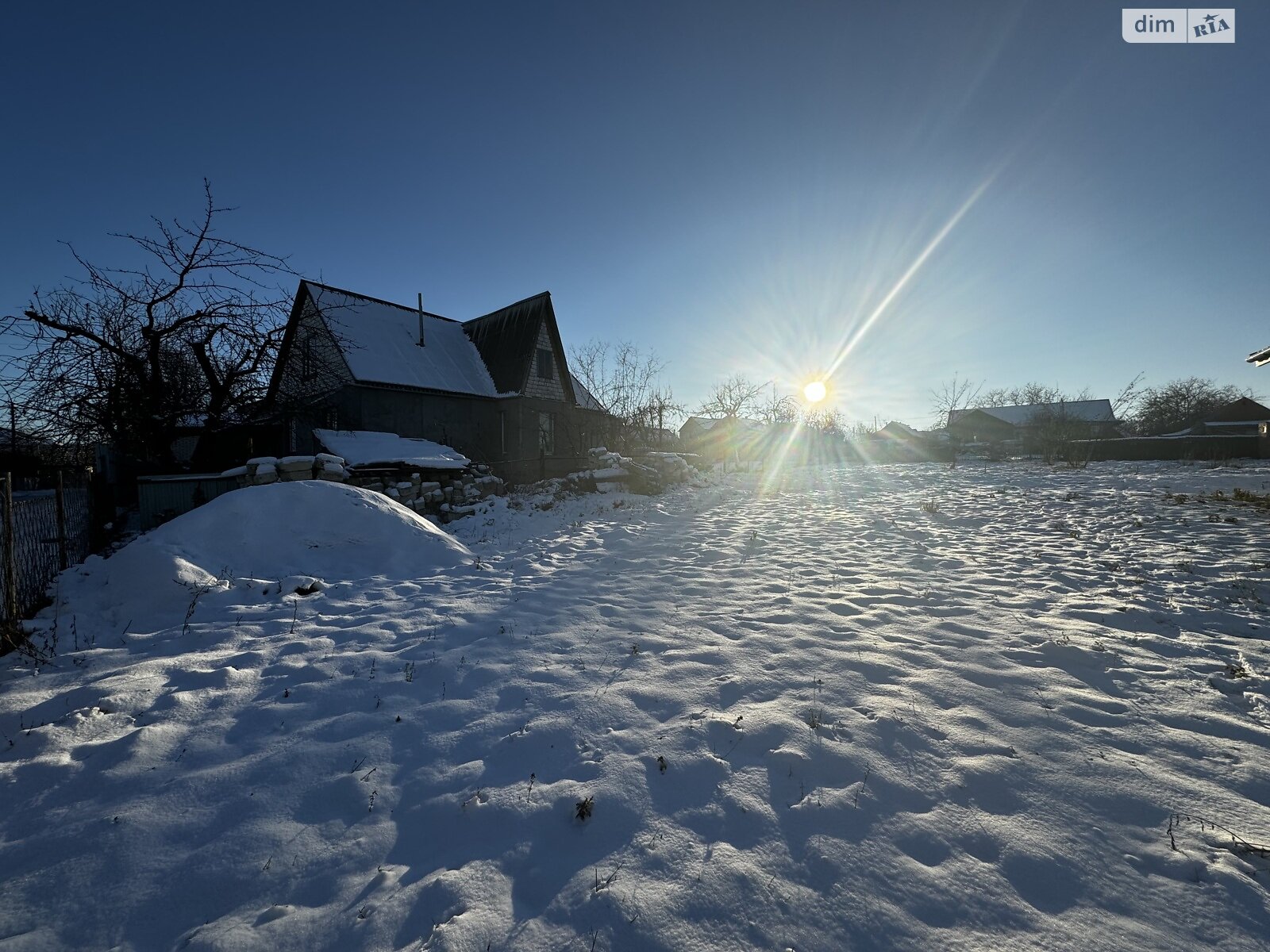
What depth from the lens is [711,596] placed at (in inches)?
212

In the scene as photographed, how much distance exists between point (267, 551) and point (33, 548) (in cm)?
273

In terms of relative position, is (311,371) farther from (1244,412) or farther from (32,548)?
(1244,412)

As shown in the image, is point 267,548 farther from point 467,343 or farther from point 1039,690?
point 467,343

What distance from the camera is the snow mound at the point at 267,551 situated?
4.99 m

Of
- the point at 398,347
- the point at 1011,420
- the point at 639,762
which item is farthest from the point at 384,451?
the point at 1011,420

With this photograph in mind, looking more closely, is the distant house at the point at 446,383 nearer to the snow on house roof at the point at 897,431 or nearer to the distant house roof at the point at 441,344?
the distant house roof at the point at 441,344

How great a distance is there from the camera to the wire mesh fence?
13.3 ft

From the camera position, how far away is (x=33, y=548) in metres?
5.86

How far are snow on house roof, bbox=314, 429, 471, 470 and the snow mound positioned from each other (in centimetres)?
401

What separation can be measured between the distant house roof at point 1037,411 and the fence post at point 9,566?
201 feet

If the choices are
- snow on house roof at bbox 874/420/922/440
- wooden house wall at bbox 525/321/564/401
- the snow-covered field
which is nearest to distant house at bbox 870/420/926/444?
snow on house roof at bbox 874/420/922/440

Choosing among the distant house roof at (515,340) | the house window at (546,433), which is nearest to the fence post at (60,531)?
the distant house roof at (515,340)

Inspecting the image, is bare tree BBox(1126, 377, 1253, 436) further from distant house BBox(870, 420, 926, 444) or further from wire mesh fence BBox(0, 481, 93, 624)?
wire mesh fence BBox(0, 481, 93, 624)

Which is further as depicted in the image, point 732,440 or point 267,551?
point 732,440
